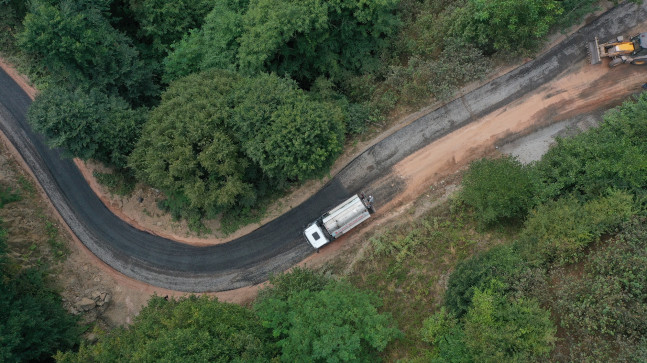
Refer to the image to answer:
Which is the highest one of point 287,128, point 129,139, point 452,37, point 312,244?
point 129,139

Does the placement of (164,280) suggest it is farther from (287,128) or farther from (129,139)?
(287,128)

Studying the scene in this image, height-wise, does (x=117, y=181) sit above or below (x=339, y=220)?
above

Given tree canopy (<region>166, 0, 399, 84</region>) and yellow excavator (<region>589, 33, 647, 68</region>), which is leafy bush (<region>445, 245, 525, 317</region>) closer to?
tree canopy (<region>166, 0, 399, 84</region>)

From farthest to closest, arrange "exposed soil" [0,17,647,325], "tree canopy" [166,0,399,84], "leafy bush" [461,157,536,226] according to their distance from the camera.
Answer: "exposed soil" [0,17,647,325] < "tree canopy" [166,0,399,84] < "leafy bush" [461,157,536,226]

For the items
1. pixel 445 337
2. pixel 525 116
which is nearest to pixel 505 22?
pixel 525 116

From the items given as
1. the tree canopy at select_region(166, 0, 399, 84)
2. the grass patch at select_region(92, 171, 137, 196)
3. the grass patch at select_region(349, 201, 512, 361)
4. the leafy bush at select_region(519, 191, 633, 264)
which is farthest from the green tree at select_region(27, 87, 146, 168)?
the leafy bush at select_region(519, 191, 633, 264)

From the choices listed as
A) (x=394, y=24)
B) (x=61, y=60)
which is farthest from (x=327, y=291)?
(x=61, y=60)

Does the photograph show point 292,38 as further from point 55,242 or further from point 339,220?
point 55,242
